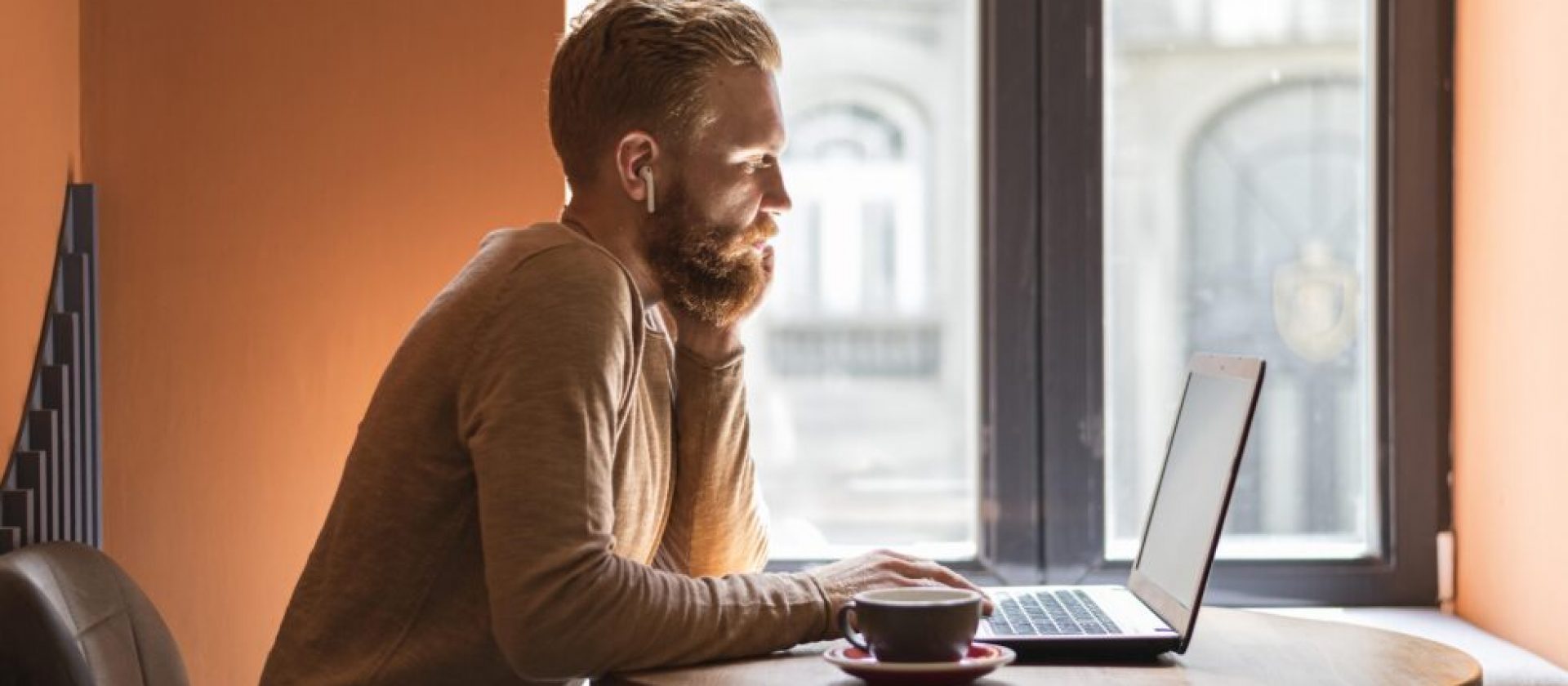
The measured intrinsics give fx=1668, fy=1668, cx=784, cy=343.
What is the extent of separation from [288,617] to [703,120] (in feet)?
1.98

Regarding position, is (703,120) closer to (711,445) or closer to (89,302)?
(711,445)

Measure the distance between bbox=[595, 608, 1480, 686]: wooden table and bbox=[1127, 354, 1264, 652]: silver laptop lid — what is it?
55mm

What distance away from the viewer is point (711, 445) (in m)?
1.84

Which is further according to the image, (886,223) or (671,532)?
(886,223)

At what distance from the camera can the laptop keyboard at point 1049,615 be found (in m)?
1.45

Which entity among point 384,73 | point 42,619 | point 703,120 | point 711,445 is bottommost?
point 42,619

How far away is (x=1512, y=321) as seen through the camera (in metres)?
2.34

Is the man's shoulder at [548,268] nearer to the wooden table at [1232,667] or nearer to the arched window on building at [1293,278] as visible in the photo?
the wooden table at [1232,667]

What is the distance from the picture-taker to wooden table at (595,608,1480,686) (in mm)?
1333

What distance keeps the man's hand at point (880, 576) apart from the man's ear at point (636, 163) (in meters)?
0.41

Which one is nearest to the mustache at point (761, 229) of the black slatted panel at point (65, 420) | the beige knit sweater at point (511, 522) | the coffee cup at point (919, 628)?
the beige knit sweater at point (511, 522)

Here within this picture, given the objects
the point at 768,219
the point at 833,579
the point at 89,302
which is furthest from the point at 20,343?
the point at 833,579

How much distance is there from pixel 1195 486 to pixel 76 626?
113 cm

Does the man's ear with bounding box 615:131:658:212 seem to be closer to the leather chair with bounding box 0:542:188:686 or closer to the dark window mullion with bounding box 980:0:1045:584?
the leather chair with bounding box 0:542:188:686
